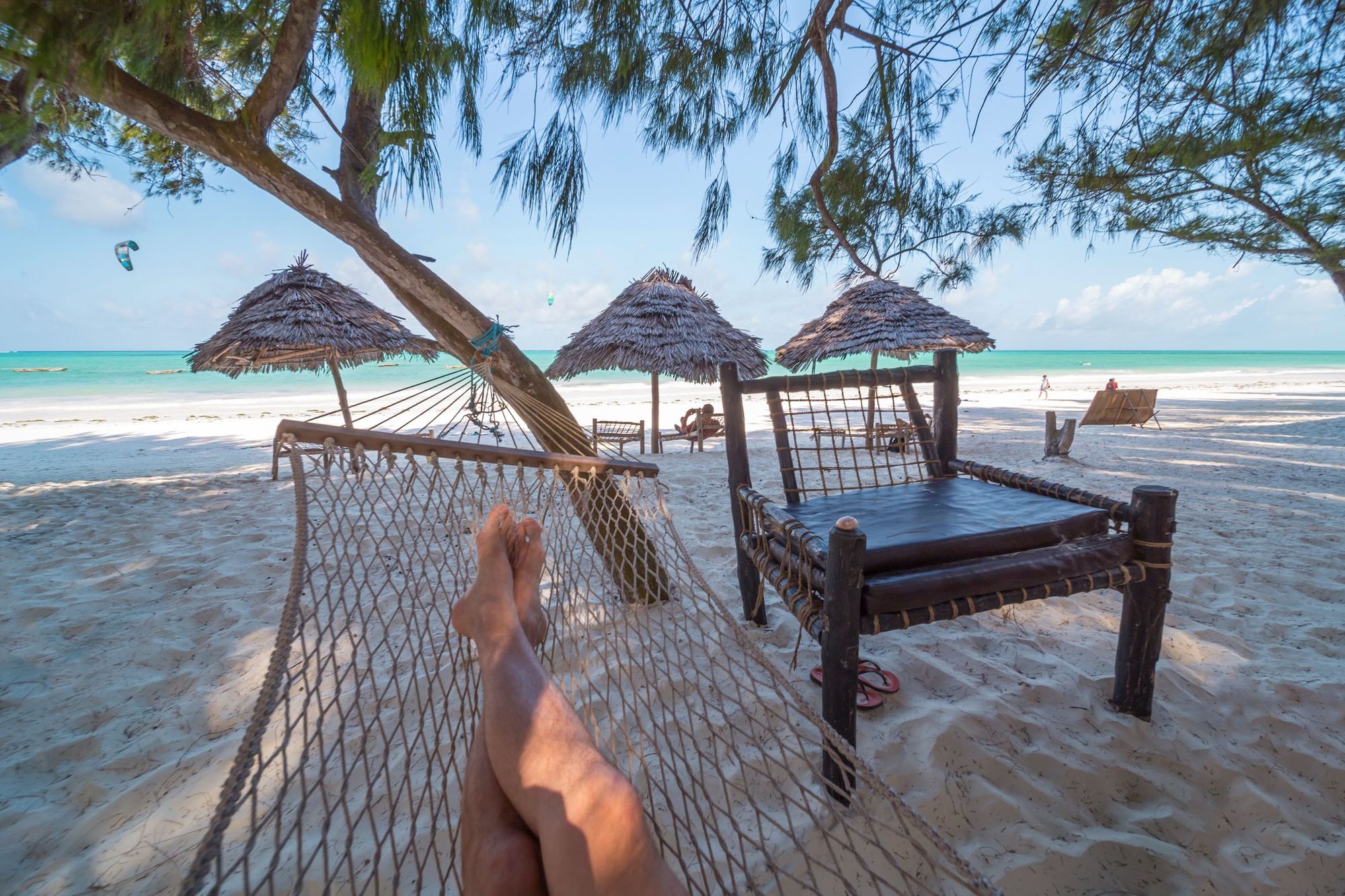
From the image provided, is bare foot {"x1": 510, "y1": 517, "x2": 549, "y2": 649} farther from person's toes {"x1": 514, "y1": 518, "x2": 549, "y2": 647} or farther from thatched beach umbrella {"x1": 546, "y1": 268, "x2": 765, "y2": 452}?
thatched beach umbrella {"x1": 546, "y1": 268, "x2": 765, "y2": 452}

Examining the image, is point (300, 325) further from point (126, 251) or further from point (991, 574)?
point (991, 574)

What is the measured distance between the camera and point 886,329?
5.27m

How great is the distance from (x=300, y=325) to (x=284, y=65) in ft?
10.7

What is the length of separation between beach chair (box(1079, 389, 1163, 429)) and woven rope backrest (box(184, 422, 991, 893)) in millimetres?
6995

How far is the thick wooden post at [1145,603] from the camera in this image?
112 cm

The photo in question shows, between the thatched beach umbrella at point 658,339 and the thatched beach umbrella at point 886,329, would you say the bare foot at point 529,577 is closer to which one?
the thatched beach umbrella at point 658,339

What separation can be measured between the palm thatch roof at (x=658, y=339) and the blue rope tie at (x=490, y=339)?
3806mm

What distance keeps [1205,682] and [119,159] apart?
5415 mm

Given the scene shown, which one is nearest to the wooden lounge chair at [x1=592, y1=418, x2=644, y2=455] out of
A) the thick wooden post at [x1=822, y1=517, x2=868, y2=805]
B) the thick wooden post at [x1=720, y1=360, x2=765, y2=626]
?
the thick wooden post at [x1=720, y1=360, x2=765, y2=626]

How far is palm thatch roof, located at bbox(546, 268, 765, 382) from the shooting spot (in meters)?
5.60

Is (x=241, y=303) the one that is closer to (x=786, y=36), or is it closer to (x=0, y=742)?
(x=0, y=742)

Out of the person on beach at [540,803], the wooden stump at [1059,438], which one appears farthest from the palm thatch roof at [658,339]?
the person on beach at [540,803]

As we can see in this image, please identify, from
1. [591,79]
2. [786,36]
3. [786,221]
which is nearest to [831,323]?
[786,221]

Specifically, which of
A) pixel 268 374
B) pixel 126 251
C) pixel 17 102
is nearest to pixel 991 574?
pixel 17 102
